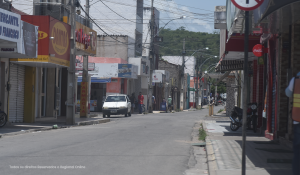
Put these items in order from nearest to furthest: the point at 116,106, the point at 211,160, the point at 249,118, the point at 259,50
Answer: the point at 211,160
the point at 259,50
the point at 249,118
the point at 116,106

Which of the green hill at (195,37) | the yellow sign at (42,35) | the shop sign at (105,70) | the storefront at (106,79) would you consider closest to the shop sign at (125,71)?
the storefront at (106,79)

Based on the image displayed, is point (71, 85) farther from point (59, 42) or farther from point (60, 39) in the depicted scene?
point (60, 39)

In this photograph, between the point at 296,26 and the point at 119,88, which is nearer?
the point at 296,26

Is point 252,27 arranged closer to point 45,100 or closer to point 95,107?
point 45,100

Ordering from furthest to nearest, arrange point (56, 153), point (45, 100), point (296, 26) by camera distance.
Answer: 1. point (45, 100)
2. point (296, 26)
3. point (56, 153)

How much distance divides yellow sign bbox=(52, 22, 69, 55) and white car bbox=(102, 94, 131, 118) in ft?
30.2

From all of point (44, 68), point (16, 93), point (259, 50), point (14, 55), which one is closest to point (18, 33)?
point (14, 55)

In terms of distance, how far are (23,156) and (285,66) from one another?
744cm

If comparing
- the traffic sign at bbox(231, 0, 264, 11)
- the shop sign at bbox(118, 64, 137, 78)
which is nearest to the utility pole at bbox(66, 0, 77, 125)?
the traffic sign at bbox(231, 0, 264, 11)

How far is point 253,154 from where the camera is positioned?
9.48m

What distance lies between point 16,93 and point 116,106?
10.7 m

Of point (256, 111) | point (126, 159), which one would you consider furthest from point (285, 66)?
point (126, 159)

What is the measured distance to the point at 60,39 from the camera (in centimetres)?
1995

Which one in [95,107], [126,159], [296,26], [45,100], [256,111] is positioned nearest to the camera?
[126,159]
